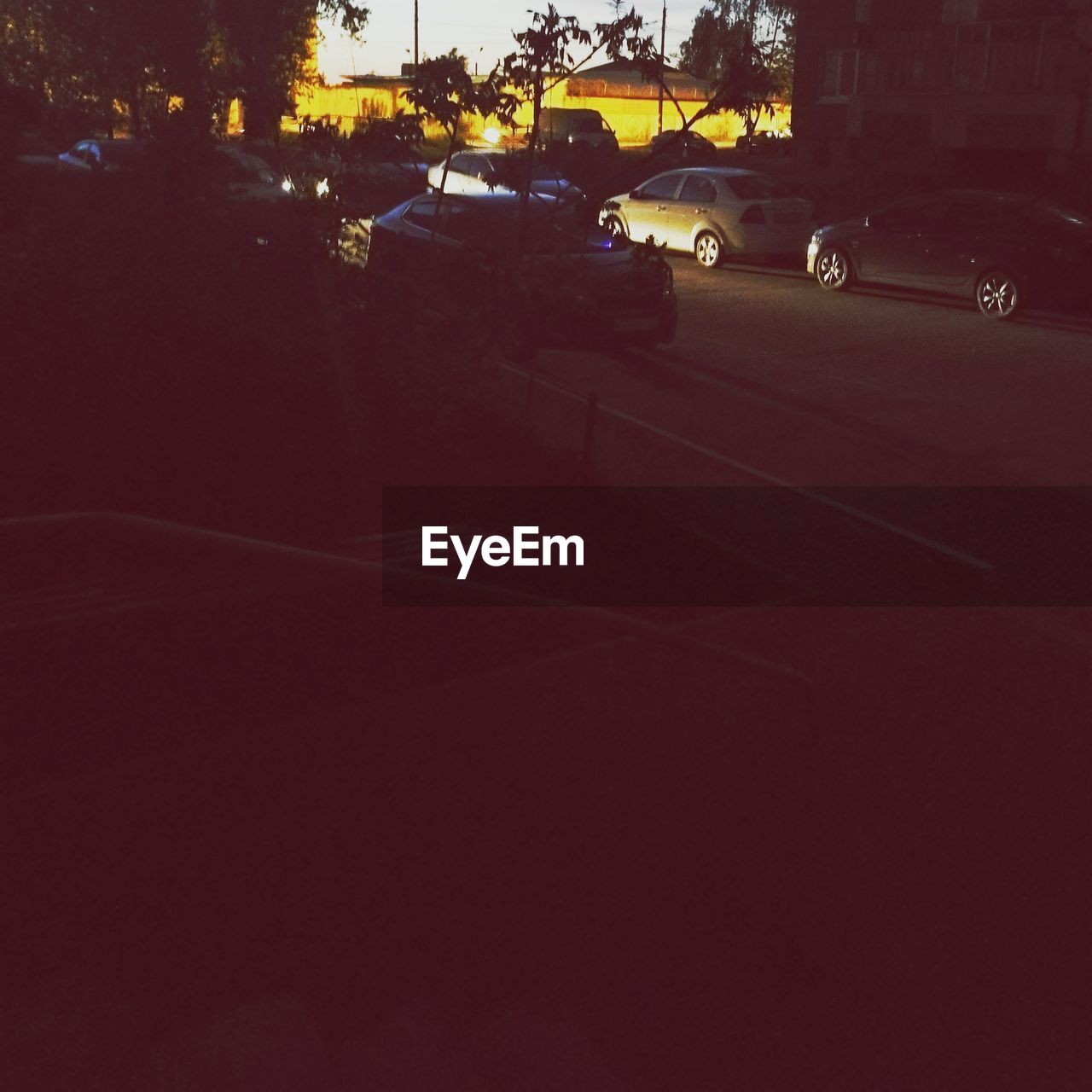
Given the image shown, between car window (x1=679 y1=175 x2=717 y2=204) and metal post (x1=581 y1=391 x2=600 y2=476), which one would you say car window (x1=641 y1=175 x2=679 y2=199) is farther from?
metal post (x1=581 y1=391 x2=600 y2=476)

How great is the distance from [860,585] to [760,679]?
5.81ft

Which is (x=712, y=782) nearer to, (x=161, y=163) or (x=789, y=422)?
(x=161, y=163)

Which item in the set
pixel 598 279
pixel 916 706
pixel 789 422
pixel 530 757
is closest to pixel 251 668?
pixel 530 757

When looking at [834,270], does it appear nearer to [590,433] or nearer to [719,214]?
[719,214]

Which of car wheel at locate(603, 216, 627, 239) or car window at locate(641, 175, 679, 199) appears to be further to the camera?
A: car window at locate(641, 175, 679, 199)

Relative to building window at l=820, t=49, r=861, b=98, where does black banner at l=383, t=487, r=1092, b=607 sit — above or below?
below

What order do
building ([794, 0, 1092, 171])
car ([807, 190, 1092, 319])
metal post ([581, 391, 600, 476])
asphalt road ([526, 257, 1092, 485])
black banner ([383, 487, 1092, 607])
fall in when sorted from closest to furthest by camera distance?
1. black banner ([383, 487, 1092, 607])
2. metal post ([581, 391, 600, 476])
3. asphalt road ([526, 257, 1092, 485])
4. car ([807, 190, 1092, 319])
5. building ([794, 0, 1092, 171])

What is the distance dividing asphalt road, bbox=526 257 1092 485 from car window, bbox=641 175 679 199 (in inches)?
179

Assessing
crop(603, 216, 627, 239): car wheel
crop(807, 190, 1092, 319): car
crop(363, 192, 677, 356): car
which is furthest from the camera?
crop(807, 190, 1092, 319): car

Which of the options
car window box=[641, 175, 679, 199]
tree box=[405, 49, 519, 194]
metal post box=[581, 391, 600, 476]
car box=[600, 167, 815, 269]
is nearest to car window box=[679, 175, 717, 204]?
car box=[600, 167, 815, 269]

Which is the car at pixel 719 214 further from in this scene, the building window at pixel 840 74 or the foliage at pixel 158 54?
the building window at pixel 840 74

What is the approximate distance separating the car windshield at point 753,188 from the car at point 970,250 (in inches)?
92.2

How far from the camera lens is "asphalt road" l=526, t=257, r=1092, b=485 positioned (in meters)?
10.1

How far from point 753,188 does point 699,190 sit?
89 cm
